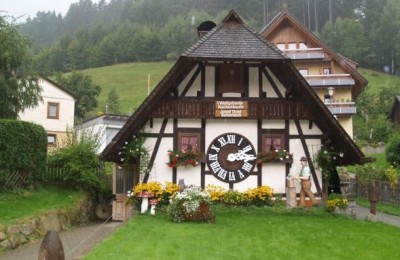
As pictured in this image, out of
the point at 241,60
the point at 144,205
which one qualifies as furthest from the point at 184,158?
the point at 241,60

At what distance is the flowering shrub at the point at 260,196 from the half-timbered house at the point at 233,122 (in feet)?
1.85

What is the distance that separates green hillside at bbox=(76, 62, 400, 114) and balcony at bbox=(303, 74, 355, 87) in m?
41.2

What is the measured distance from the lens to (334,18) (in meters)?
120

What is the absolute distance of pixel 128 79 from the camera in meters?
104

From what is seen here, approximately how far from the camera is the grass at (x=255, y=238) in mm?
12000

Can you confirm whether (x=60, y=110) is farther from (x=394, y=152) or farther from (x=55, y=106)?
(x=394, y=152)

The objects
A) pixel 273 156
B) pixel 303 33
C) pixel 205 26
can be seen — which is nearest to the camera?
pixel 273 156

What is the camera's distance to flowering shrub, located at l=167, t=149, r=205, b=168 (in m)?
19.7

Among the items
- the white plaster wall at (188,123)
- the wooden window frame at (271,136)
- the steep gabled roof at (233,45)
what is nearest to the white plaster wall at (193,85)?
the white plaster wall at (188,123)

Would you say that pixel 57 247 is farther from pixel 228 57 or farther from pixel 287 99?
pixel 287 99

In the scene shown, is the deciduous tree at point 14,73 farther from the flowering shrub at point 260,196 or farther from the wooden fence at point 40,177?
the flowering shrub at point 260,196

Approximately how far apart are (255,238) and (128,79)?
91.8 meters

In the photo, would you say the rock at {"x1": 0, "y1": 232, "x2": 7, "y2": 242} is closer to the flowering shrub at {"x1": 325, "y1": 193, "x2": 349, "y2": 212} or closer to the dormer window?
the dormer window

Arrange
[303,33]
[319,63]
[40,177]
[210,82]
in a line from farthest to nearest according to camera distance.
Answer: [319,63], [303,33], [40,177], [210,82]
